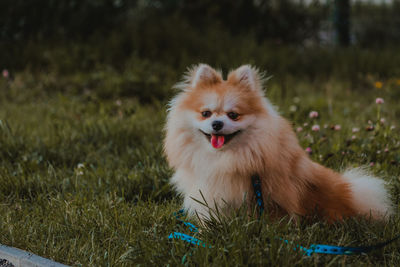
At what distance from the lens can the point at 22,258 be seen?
8.36 feet

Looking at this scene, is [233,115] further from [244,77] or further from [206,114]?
[244,77]

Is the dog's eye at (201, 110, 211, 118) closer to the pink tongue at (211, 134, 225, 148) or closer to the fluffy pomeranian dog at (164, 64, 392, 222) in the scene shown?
the fluffy pomeranian dog at (164, 64, 392, 222)

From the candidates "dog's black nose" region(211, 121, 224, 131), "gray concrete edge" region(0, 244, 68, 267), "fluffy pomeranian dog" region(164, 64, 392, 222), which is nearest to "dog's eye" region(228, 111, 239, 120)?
"fluffy pomeranian dog" region(164, 64, 392, 222)

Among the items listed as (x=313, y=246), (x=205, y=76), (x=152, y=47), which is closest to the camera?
(x=313, y=246)

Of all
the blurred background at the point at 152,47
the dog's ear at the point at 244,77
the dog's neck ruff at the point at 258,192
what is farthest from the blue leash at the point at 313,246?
the blurred background at the point at 152,47

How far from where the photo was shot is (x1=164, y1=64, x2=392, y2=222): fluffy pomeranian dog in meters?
2.58

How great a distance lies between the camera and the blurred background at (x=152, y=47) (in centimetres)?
690

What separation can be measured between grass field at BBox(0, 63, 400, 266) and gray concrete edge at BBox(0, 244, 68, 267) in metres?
0.09

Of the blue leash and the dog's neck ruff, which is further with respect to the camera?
the dog's neck ruff

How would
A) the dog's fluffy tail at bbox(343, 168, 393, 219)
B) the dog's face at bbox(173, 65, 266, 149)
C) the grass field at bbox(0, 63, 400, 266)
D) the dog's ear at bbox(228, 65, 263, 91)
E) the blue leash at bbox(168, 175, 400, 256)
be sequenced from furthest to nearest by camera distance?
the dog's fluffy tail at bbox(343, 168, 393, 219), the dog's ear at bbox(228, 65, 263, 91), the dog's face at bbox(173, 65, 266, 149), the grass field at bbox(0, 63, 400, 266), the blue leash at bbox(168, 175, 400, 256)

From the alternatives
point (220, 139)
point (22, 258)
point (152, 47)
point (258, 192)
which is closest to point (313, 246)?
point (258, 192)

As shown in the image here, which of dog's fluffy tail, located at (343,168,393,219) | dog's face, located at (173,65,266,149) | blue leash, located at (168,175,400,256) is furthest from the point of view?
dog's fluffy tail, located at (343,168,393,219)

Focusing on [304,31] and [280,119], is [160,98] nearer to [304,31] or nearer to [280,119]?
[280,119]

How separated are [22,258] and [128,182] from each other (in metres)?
1.16
